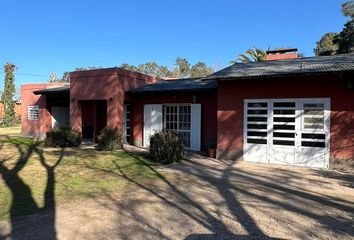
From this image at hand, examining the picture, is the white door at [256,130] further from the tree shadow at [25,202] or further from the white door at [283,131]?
the tree shadow at [25,202]

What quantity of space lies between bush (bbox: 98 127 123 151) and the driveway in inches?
238

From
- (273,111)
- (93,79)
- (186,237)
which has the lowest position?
(186,237)

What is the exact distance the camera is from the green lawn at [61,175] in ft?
27.6

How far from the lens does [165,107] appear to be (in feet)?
60.9

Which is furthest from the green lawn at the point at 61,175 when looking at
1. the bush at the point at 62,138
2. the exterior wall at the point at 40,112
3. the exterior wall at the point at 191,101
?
the exterior wall at the point at 40,112

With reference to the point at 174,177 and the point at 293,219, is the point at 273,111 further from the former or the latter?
the point at 293,219

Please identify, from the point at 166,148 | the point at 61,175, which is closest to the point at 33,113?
the point at 166,148

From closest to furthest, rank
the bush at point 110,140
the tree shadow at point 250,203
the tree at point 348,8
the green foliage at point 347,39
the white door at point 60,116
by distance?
the tree shadow at point 250,203 → the bush at point 110,140 → the white door at point 60,116 → the green foliage at point 347,39 → the tree at point 348,8

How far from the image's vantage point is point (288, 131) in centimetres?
1319

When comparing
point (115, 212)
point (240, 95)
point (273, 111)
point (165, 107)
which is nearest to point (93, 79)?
point (165, 107)

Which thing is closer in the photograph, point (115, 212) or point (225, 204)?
point (115, 212)

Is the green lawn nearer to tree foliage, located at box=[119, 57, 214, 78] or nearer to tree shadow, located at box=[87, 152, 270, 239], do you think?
tree shadow, located at box=[87, 152, 270, 239]

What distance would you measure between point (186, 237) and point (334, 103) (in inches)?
339

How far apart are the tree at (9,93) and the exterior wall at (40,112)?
13979 mm
